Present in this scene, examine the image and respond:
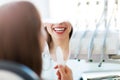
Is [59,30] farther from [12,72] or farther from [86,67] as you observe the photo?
[12,72]

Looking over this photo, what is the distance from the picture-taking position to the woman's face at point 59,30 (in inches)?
54.1

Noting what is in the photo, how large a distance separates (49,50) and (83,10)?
40 centimetres

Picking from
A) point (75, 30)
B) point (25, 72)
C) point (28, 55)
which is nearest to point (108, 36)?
point (75, 30)

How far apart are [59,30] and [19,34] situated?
786 millimetres

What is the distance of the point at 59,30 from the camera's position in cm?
138

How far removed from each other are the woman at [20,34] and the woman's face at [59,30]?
2.41ft

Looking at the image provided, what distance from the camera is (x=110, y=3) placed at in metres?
1.55

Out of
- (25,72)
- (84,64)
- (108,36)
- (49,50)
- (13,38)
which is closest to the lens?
(25,72)

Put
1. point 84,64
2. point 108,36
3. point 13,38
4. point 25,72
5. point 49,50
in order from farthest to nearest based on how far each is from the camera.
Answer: point 84,64, point 108,36, point 49,50, point 13,38, point 25,72

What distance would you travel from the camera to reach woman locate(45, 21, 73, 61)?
1373mm

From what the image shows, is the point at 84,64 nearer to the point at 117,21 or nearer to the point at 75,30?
the point at 75,30

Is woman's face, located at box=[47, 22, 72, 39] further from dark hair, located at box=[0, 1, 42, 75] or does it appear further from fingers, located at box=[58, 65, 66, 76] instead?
dark hair, located at box=[0, 1, 42, 75]

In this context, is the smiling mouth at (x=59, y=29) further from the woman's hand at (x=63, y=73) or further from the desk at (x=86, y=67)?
the desk at (x=86, y=67)

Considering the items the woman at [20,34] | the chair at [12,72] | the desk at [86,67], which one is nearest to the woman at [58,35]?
the desk at [86,67]
